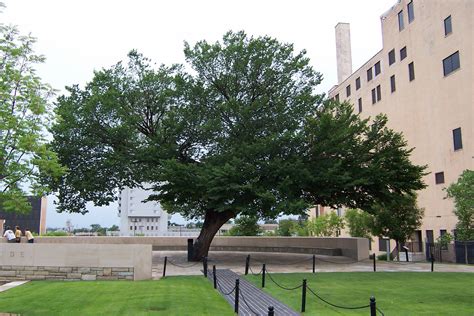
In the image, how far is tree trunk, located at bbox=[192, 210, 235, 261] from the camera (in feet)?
91.1

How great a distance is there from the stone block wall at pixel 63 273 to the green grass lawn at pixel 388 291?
555 centimetres

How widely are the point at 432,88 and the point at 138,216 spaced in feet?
358

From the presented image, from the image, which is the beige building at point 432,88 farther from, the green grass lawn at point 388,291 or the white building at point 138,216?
the white building at point 138,216

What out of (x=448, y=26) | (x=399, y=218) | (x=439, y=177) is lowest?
(x=399, y=218)

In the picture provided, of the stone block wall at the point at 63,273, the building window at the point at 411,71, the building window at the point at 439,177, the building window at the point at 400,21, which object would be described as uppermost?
the building window at the point at 400,21

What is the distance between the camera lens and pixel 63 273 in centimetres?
1955

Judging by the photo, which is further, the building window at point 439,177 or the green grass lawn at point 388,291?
the building window at point 439,177

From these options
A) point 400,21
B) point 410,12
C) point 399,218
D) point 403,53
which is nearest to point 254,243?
point 399,218

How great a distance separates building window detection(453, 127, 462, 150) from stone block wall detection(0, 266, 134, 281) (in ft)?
88.3

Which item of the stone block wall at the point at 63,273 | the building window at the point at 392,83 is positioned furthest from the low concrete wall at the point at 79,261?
the building window at the point at 392,83

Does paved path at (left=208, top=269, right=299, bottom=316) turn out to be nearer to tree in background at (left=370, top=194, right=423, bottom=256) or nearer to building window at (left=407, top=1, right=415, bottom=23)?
tree in background at (left=370, top=194, right=423, bottom=256)

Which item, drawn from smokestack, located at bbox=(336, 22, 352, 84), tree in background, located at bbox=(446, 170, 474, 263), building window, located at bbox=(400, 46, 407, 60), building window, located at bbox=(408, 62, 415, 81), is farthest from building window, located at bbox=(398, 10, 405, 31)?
tree in background, located at bbox=(446, 170, 474, 263)

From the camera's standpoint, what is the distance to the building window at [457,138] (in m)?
34.7

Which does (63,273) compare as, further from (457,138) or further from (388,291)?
(457,138)
